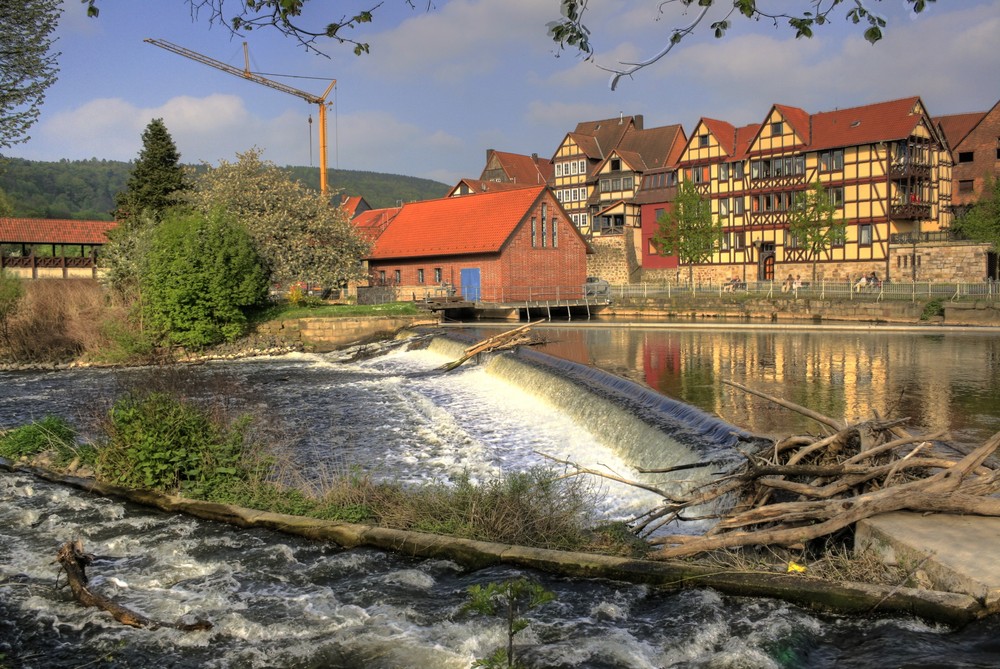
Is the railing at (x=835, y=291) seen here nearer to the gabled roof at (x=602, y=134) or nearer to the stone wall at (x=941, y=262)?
the stone wall at (x=941, y=262)

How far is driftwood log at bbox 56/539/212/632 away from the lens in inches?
265

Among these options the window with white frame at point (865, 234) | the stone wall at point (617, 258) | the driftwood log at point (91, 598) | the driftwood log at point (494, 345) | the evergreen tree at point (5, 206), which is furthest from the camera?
the evergreen tree at point (5, 206)

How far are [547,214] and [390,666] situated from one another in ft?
150

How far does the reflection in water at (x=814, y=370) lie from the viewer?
15289mm

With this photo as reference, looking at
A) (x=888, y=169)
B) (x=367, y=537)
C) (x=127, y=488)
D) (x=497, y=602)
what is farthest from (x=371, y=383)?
(x=888, y=169)

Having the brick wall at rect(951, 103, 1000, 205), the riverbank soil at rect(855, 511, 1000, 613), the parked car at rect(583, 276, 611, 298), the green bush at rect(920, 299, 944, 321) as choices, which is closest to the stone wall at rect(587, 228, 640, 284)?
the parked car at rect(583, 276, 611, 298)

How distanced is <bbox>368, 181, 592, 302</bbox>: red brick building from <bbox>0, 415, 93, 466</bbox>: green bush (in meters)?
33.3

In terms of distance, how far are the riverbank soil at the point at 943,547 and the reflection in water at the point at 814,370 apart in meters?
2.35

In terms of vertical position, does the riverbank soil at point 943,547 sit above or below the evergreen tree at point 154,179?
below

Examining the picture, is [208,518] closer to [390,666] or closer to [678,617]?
[390,666]

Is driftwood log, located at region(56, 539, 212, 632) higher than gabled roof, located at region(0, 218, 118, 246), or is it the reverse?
gabled roof, located at region(0, 218, 118, 246)

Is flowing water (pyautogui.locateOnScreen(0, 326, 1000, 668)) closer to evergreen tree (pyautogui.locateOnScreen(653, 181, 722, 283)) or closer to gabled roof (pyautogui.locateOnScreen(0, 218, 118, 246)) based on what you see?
evergreen tree (pyautogui.locateOnScreen(653, 181, 722, 283))

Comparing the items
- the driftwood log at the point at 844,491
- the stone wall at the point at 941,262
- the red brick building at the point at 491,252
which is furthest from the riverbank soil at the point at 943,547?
the stone wall at the point at 941,262

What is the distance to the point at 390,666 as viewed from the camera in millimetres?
5965
